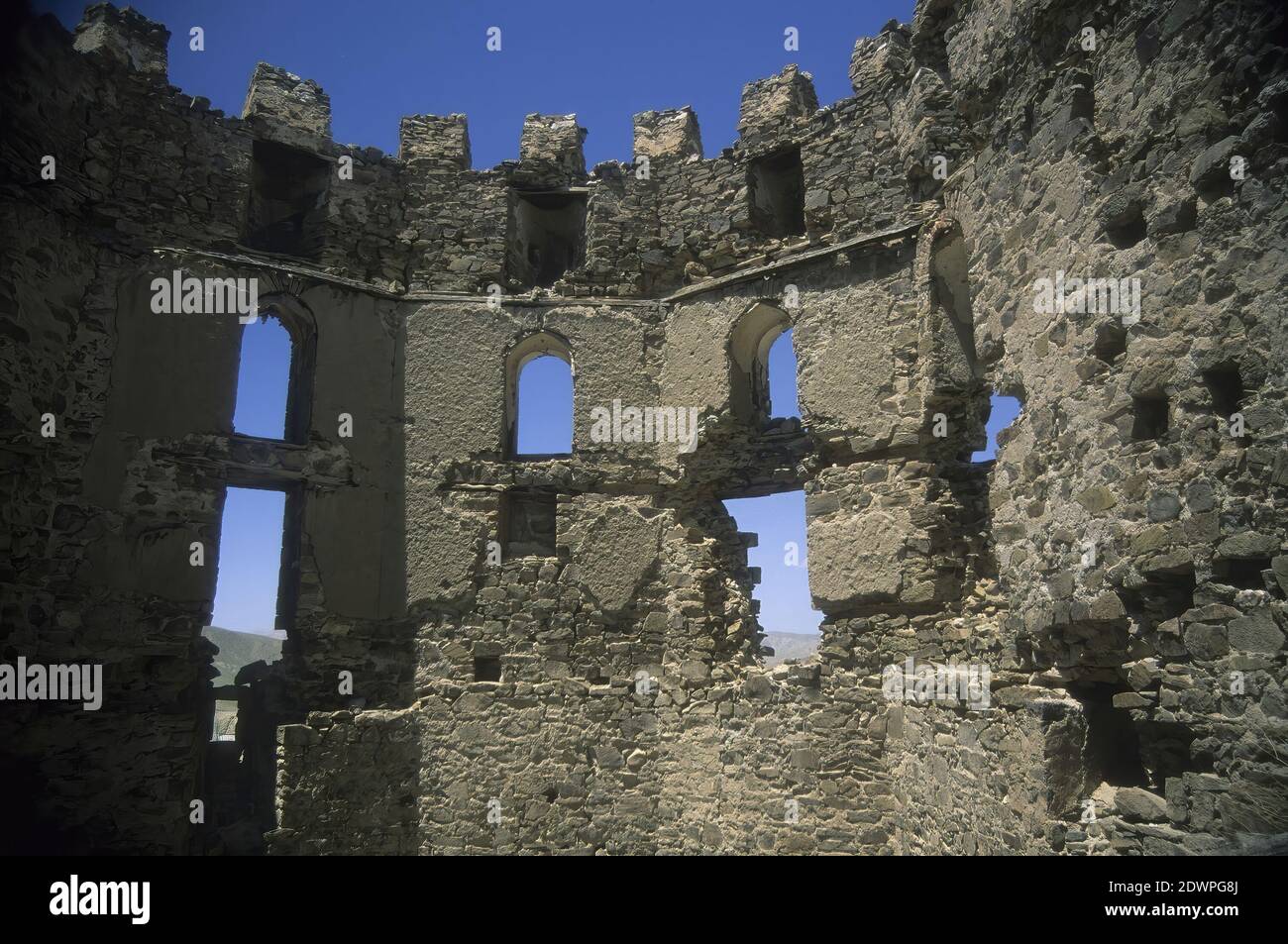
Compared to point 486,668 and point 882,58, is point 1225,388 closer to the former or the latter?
point 882,58

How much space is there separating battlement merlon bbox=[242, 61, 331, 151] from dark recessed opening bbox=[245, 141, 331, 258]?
17cm

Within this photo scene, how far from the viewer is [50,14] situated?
28.6 ft

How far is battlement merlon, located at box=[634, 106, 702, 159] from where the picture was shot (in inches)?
439

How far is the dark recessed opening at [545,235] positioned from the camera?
1130 cm

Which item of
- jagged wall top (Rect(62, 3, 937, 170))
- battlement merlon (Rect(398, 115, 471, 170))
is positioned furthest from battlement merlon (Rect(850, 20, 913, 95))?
battlement merlon (Rect(398, 115, 471, 170))

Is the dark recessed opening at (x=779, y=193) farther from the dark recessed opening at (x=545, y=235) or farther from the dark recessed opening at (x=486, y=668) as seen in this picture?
the dark recessed opening at (x=486, y=668)

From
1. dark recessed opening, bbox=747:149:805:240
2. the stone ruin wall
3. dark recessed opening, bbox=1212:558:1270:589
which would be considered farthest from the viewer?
dark recessed opening, bbox=747:149:805:240

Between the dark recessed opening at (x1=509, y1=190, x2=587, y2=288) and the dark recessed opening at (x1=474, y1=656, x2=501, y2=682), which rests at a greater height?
the dark recessed opening at (x1=509, y1=190, x2=587, y2=288)

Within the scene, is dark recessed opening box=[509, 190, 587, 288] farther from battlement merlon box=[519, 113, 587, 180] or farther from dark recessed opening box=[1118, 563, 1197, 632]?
dark recessed opening box=[1118, 563, 1197, 632]

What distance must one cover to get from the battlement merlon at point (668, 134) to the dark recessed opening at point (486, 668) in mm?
6258
